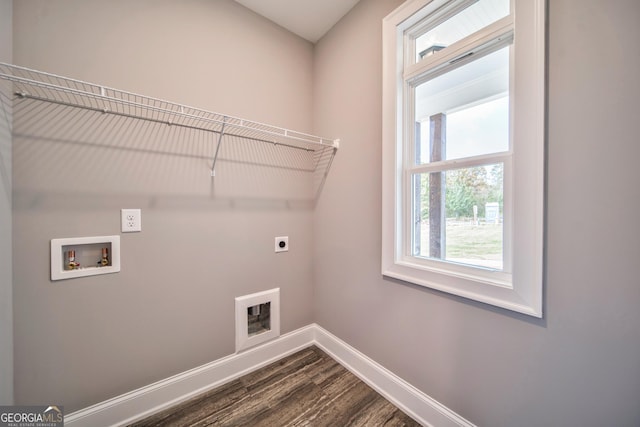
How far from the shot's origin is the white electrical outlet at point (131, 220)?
125 cm

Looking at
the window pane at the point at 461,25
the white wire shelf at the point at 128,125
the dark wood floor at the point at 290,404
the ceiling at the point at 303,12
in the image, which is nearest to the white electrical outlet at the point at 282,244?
the white wire shelf at the point at 128,125

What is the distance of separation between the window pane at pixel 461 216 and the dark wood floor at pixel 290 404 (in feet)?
3.19

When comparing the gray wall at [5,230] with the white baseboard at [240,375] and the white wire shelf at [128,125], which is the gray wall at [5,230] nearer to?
the white wire shelf at [128,125]

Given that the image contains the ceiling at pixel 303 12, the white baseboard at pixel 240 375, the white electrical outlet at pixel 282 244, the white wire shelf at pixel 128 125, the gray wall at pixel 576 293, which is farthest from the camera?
the white electrical outlet at pixel 282 244

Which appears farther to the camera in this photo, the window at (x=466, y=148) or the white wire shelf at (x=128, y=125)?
the white wire shelf at (x=128, y=125)

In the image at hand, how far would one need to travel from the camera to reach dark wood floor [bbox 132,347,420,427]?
1283 millimetres

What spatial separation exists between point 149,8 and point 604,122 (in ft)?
7.15

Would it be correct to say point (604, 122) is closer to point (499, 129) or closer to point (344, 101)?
point (499, 129)

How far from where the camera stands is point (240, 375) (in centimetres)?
163

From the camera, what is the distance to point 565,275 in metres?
0.85

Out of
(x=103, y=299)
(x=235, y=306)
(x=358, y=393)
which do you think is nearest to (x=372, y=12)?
(x=235, y=306)

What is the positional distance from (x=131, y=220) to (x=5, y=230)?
1.36ft

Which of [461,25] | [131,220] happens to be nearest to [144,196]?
[131,220]

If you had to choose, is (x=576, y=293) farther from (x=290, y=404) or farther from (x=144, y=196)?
(x=144, y=196)
